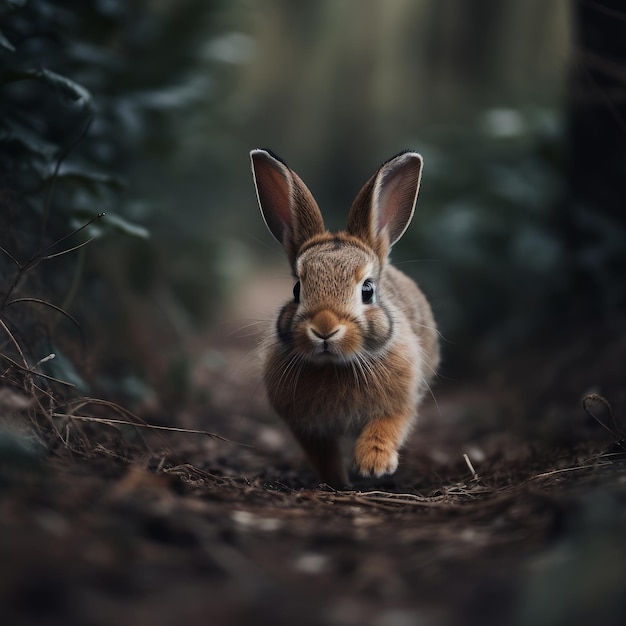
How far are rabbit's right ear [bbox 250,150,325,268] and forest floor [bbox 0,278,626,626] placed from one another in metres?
1.65

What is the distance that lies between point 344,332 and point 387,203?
123 cm

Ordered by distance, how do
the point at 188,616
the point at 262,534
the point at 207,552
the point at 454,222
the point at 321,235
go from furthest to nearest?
the point at 454,222 < the point at 321,235 < the point at 262,534 < the point at 207,552 < the point at 188,616

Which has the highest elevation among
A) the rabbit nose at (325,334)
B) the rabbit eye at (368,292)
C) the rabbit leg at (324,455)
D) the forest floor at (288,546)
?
the rabbit eye at (368,292)

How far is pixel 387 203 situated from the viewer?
4.66 metres

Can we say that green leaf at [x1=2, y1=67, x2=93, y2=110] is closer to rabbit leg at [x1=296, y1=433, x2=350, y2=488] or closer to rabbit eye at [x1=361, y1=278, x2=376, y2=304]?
rabbit eye at [x1=361, y1=278, x2=376, y2=304]

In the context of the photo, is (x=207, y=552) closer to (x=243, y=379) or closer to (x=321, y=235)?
(x=321, y=235)

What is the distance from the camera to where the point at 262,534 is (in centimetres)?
268

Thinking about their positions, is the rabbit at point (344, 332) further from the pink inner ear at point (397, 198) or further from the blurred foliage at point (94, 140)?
the blurred foliage at point (94, 140)

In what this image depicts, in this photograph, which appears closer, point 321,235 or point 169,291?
point 321,235

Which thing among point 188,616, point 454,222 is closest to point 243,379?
point 454,222

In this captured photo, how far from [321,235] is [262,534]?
92.0 inches

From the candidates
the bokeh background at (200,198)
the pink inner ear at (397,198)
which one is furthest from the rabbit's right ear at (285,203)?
the pink inner ear at (397,198)

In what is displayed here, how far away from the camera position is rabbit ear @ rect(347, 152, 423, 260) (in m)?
4.42

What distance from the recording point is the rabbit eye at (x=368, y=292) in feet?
13.7
